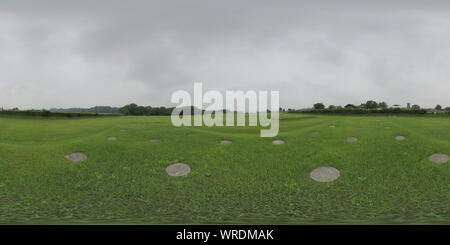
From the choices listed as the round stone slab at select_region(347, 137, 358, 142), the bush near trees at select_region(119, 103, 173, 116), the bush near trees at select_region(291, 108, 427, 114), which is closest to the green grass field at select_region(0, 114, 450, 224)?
the round stone slab at select_region(347, 137, 358, 142)

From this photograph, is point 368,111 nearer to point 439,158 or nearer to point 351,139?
point 351,139

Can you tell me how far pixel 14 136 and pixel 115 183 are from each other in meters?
10.3

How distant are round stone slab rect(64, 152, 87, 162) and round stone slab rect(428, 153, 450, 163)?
45.1ft

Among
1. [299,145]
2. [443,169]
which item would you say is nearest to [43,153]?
[299,145]

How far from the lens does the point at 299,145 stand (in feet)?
34.1

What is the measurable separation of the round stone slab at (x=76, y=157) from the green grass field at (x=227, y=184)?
256 mm

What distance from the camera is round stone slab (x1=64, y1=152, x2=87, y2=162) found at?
807 cm

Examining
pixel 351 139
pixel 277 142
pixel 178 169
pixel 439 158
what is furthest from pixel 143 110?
pixel 439 158

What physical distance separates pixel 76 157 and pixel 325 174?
9.66 m

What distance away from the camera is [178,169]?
762 centimetres

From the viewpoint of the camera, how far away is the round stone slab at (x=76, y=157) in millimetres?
8072

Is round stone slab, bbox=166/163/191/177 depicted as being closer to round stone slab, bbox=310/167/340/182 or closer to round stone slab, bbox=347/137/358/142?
round stone slab, bbox=310/167/340/182

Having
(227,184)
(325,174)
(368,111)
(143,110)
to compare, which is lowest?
(227,184)

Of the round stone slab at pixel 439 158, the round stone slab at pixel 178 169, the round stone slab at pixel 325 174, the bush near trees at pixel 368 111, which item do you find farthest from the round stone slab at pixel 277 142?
the bush near trees at pixel 368 111
